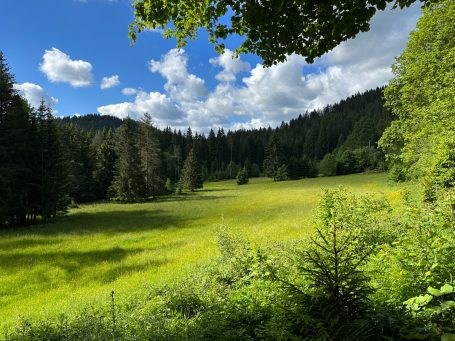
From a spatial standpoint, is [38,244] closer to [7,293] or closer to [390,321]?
[7,293]

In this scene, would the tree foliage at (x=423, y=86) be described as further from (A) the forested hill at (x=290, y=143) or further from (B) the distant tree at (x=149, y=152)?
(A) the forested hill at (x=290, y=143)

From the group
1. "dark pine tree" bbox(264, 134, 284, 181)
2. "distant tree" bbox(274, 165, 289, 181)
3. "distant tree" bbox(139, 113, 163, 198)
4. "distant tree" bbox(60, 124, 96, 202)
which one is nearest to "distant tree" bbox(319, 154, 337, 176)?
"distant tree" bbox(274, 165, 289, 181)

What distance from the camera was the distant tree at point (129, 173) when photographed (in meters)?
53.0

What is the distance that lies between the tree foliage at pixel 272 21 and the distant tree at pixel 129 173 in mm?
50358

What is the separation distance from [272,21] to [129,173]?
51785 millimetres

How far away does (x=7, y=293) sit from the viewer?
12328mm

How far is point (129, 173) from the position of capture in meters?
53.2

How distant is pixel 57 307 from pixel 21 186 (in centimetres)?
2813

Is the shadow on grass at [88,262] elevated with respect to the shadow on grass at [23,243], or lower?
lower

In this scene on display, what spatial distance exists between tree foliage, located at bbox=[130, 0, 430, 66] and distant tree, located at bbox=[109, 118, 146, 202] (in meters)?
50.4

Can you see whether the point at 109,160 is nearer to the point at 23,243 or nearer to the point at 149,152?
the point at 149,152

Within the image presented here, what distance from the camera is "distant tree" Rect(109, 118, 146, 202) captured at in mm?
52969

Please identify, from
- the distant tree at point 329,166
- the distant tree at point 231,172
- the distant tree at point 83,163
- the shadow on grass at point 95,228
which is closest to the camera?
the shadow on grass at point 95,228

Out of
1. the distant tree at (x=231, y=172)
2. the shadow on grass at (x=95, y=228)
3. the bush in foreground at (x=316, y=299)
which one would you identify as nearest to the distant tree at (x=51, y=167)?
the shadow on grass at (x=95, y=228)
